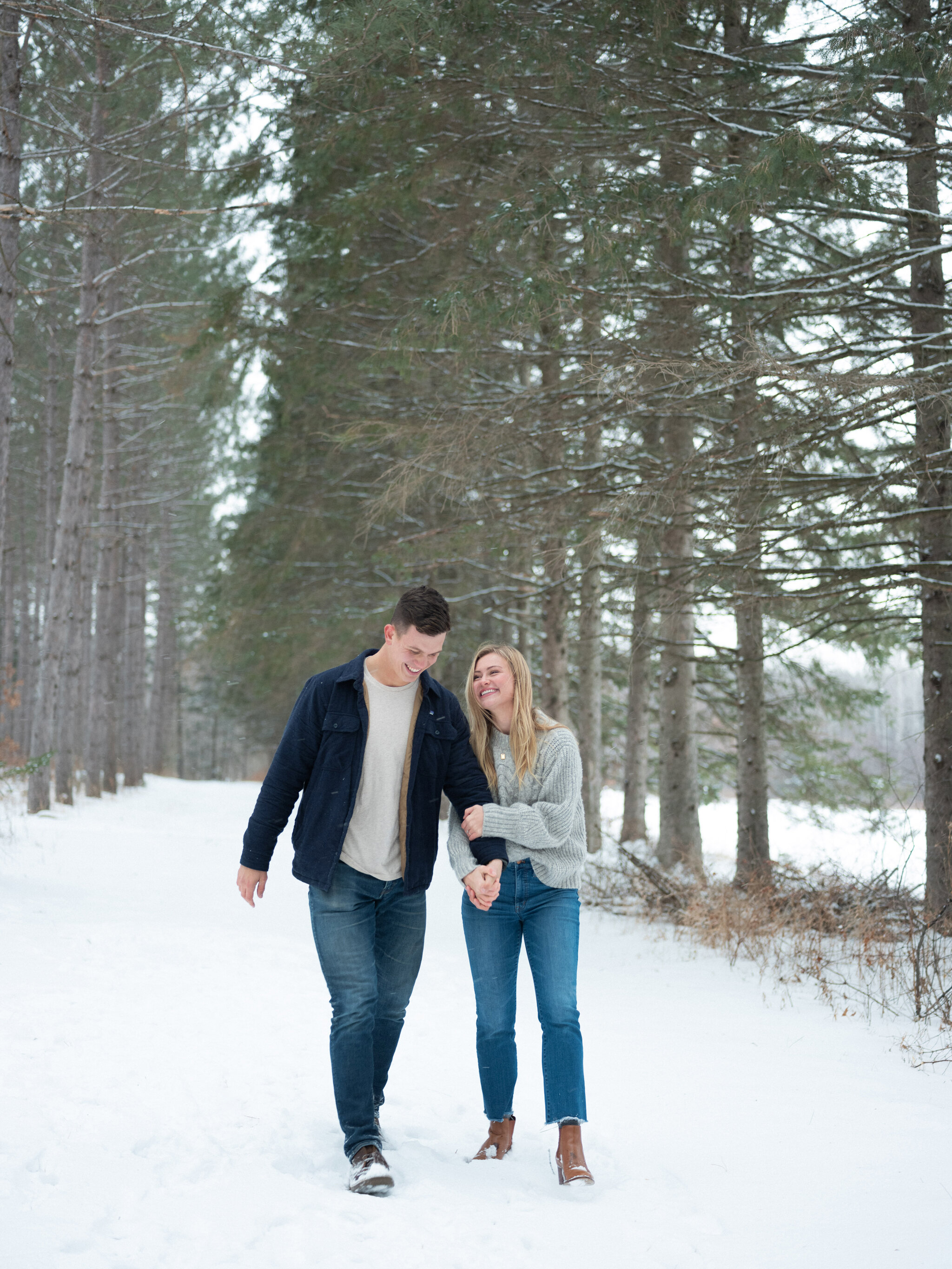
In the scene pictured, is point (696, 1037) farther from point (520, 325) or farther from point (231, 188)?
point (231, 188)

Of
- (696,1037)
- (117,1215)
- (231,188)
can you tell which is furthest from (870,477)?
(231,188)

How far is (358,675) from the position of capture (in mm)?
3607

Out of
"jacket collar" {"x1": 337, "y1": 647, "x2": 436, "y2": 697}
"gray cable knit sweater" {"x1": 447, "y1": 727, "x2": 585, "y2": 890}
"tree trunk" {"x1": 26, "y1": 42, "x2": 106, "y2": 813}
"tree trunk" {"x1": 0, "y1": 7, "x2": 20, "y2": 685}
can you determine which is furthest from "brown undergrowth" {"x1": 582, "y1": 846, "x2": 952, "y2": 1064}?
"tree trunk" {"x1": 26, "y1": 42, "x2": 106, "y2": 813}

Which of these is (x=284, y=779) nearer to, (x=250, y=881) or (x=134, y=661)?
(x=250, y=881)

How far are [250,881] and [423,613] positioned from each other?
112cm

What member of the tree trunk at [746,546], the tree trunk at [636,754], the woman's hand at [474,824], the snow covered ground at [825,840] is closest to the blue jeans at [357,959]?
the woman's hand at [474,824]

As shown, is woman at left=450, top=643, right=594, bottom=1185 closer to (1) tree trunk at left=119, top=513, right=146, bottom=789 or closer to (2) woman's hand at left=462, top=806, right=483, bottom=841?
(2) woman's hand at left=462, top=806, right=483, bottom=841

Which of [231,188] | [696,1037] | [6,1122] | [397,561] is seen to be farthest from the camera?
[397,561]

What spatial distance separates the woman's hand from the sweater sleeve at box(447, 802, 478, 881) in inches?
2.2

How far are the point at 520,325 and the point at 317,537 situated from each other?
725cm

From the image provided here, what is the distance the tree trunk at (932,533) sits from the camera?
658 cm

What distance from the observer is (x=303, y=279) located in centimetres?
966

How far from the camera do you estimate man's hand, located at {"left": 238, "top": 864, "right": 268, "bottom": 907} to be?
139 inches

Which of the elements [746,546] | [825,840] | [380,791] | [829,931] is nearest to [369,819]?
[380,791]
